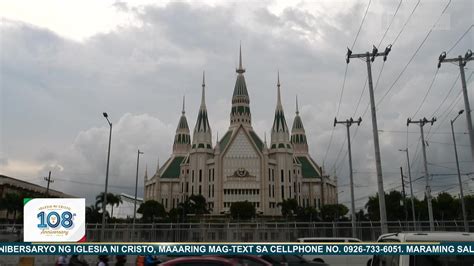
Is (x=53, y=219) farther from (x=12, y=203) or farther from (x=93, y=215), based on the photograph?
(x=12, y=203)

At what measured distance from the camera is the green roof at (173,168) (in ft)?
442

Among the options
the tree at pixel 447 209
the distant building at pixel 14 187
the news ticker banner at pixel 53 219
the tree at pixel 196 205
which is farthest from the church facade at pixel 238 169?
the news ticker banner at pixel 53 219

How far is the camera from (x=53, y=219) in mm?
10828

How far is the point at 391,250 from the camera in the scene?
275 inches

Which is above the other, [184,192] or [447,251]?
[184,192]

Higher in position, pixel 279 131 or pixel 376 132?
pixel 279 131

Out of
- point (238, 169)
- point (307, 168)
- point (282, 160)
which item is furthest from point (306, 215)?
point (307, 168)

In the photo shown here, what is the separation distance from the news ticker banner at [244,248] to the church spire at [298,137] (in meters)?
143

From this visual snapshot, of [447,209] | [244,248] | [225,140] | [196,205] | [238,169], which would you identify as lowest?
[244,248]

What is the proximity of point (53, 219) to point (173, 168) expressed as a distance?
12839 cm

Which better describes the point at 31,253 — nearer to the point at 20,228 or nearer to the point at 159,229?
the point at 159,229

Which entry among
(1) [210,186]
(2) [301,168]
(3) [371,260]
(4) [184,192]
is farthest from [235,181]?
(3) [371,260]

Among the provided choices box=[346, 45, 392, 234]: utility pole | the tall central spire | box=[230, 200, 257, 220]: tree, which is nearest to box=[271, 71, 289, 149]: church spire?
the tall central spire

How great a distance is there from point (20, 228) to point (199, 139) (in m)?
95.1
